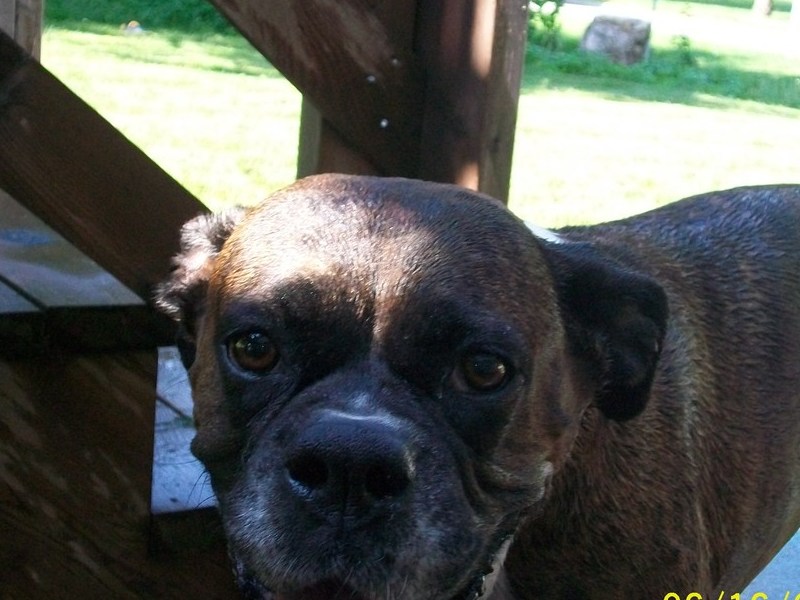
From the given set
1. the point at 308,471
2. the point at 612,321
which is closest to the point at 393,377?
the point at 308,471

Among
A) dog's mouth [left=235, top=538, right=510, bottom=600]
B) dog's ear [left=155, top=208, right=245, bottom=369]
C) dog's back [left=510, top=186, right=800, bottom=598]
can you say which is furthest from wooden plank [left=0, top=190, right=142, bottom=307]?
dog's back [left=510, top=186, right=800, bottom=598]

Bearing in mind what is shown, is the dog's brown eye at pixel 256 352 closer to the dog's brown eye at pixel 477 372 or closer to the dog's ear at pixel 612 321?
the dog's brown eye at pixel 477 372

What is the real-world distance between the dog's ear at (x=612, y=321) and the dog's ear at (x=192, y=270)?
829mm

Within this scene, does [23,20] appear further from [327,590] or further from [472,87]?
[327,590]

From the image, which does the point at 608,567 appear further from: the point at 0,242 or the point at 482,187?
the point at 0,242

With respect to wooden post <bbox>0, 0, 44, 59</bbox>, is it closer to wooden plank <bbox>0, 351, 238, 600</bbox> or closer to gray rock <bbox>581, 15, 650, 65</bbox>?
wooden plank <bbox>0, 351, 238, 600</bbox>

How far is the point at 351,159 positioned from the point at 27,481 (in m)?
1.44

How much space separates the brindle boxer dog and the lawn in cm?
511

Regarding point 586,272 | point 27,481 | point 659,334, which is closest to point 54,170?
point 27,481

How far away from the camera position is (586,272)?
3.08 m

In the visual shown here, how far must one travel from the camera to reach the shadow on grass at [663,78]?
1666cm

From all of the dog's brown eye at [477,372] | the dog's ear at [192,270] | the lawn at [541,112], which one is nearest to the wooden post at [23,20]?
the lawn at [541,112]

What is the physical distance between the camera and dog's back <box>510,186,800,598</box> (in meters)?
3.18

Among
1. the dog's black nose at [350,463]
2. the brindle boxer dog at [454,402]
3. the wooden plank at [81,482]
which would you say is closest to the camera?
the dog's black nose at [350,463]
